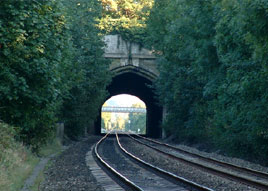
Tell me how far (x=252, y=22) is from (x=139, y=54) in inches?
1105

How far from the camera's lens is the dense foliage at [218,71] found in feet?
51.6

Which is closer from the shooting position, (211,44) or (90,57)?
(211,44)

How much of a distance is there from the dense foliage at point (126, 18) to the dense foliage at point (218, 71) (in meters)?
4.37

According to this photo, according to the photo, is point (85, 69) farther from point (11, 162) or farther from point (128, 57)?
point (11, 162)

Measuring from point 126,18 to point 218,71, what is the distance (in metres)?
21.0

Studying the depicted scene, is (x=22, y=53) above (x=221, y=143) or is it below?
above

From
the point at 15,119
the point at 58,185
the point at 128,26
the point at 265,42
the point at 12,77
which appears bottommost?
the point at 58,185

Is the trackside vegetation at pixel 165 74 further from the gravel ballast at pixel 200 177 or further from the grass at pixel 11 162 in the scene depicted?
the gravel ballast at pixel 200 177

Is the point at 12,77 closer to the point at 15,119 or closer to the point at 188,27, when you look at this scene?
the point at 15,119

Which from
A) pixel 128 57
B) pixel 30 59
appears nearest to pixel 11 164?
pixel 30 59

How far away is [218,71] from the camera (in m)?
22.8

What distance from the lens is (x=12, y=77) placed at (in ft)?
43.7

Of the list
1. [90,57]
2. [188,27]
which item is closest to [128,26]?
[90,57]

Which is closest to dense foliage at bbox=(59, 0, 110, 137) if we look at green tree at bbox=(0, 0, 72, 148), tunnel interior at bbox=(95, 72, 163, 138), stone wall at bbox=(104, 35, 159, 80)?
stone wall at bbox=(104, 35, 159, 80)
